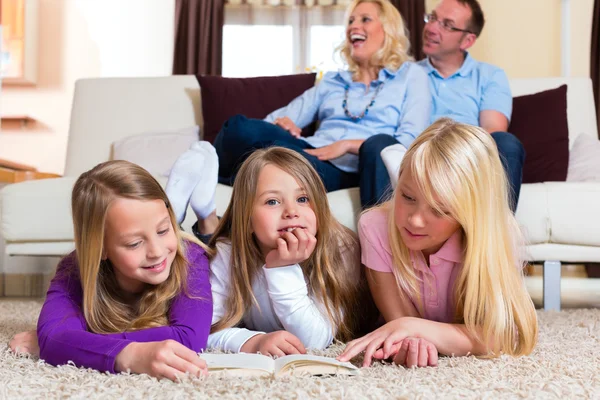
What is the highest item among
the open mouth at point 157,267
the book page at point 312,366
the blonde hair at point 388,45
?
the blonde hair at point 388,45

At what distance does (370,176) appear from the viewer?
1807 mm

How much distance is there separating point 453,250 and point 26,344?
0.85 metres

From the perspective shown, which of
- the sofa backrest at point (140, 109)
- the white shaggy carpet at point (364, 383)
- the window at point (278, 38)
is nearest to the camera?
the white shaggy carpet at point (364, 383)

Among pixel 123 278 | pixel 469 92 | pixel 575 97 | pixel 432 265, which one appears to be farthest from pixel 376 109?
pixel 123 278

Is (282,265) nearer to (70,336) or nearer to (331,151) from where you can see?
(70,336)

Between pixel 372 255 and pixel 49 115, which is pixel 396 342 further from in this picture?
pixel 49 115

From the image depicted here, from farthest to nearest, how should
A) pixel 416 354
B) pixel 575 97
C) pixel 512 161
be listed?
pixel 575 97 → pixel 512 161 → pixel 416 354

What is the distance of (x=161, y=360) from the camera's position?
97 centimetres

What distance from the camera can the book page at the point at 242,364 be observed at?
3.22 feet

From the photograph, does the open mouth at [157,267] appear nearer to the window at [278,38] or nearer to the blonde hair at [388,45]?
the blonde hair at [388,45]

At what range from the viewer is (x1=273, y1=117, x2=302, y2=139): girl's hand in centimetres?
215

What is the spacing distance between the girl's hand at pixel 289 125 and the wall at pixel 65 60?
2775mm

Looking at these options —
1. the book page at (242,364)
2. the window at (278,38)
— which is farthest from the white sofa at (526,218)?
the window at (278,38)

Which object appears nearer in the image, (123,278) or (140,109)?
(123,278)
